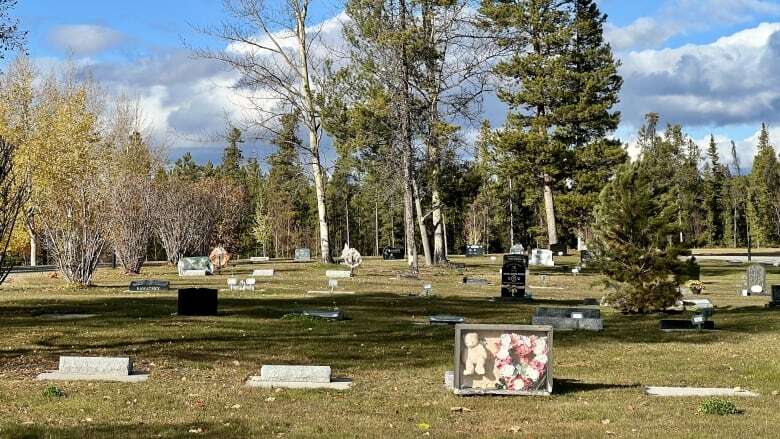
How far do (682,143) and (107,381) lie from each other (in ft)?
345

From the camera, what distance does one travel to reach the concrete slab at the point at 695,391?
11.5 meters

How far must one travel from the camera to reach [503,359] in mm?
11125

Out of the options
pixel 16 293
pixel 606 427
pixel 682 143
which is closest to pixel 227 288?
pixel 16 293

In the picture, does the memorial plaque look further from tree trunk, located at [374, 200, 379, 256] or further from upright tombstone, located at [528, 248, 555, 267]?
tree trunk, located at [374, 200, 379, 256]

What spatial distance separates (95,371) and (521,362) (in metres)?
5.38

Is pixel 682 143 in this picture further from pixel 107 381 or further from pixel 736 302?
pixel 107 381

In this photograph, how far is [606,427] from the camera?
9.28 meters

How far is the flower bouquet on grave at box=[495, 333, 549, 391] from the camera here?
11.0 m

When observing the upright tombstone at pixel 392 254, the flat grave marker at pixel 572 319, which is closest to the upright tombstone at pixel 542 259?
the upright tombstone at pixel 392 254

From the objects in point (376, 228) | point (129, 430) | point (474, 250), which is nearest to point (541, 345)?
point (129, 430)

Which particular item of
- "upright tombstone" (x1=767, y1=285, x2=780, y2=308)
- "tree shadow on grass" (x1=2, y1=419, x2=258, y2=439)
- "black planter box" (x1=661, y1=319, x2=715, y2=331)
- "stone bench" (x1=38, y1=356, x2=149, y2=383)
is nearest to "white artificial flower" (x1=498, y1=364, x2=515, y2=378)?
"tree shadow on grass" (x1=2, y1=419, x2=258, y2=439)

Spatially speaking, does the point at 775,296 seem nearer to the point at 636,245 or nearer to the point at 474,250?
the point at 636,245

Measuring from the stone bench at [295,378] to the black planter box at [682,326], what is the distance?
9.16 metres

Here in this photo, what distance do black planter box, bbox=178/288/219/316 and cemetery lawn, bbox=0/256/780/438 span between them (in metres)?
0.50
